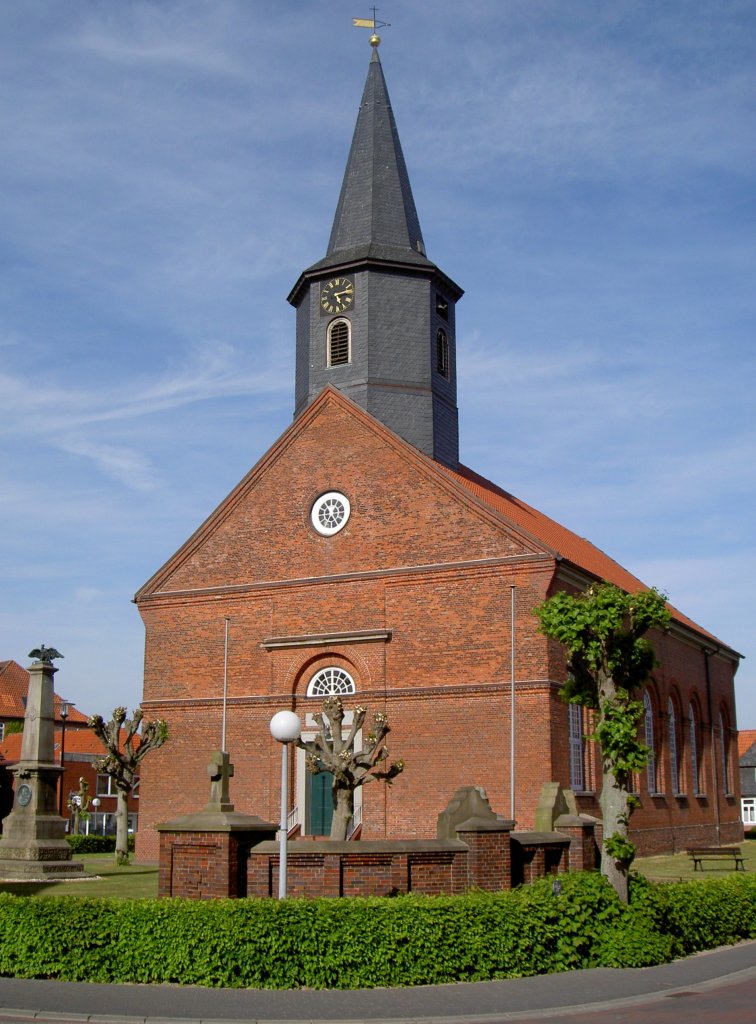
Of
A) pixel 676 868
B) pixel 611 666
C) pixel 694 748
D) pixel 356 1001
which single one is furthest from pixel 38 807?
pixel 694 748

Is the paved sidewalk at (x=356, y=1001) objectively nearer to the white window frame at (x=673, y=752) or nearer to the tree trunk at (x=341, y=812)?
the tree trunk at (x=341, y=812)

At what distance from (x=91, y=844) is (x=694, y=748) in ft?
74.0

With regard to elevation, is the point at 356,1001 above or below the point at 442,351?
below

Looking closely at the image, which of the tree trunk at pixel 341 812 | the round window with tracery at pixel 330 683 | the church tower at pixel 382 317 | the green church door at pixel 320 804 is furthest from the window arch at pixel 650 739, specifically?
the tree trunk at pixel 341 812

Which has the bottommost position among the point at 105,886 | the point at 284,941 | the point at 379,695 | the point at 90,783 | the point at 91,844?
the point at 91,844

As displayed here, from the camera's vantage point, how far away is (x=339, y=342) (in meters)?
32.3

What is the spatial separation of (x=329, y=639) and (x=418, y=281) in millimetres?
10875

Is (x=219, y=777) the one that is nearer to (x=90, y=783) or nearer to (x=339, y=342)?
(x=339, y=342)

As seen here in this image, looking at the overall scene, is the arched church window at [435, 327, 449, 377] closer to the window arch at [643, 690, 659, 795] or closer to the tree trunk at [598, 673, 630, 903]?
the window arch at [643, 690, 659, 795]

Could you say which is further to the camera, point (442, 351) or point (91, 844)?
point (91, 844)

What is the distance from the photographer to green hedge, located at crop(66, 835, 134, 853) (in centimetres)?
4125

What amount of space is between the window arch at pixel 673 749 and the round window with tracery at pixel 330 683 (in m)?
12.8

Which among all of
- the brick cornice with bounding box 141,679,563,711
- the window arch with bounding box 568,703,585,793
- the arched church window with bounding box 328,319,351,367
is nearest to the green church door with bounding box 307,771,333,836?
the brick cornice with bounding box 141,679,563,711

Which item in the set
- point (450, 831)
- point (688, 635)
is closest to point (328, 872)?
point (450, 831)
